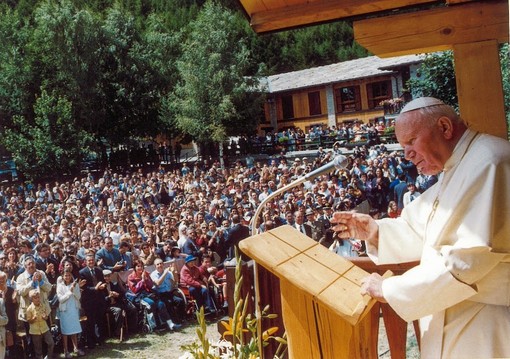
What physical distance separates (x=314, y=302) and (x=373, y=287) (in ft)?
0.56

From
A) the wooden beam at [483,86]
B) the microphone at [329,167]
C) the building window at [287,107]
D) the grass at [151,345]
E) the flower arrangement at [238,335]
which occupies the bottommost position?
the grass at [151,345]

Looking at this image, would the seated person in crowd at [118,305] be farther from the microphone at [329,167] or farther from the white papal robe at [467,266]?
the white papal robe at [467,266]

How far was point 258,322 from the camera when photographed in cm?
188

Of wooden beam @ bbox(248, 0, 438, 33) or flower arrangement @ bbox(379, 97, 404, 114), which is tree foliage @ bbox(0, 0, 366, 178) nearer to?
flower arrangement @ bbox(379, 97, 404, 114)

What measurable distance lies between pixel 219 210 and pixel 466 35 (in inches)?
400

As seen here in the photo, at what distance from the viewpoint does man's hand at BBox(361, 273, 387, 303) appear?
1.66 m

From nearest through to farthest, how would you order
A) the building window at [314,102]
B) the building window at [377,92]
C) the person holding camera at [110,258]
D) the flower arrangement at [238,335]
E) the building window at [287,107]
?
the flower arrangement at [238,335] < the person holding camera at [110,258] < the building window at [377,92] < the building window at [314,102] < the building window at [287,107]

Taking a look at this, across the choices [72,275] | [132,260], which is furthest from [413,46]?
[132,260]

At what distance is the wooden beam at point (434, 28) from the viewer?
2.86 meters

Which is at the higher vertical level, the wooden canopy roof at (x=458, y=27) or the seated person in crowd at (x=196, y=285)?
the wooden canopy roof at (x=458, y=27)

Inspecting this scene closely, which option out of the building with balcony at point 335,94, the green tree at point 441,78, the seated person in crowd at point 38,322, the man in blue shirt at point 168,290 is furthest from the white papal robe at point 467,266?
the building with balcony at point 335,94

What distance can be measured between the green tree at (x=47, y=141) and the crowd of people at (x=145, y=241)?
301 inches

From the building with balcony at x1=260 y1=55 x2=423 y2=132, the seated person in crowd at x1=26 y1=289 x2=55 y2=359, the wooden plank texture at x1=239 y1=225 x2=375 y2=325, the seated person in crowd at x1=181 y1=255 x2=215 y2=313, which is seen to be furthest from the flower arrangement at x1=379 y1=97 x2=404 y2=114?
the wooden plank texture at x1=239 y1=225 x2=375 y2=325

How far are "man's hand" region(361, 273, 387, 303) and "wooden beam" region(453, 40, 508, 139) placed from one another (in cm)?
152
